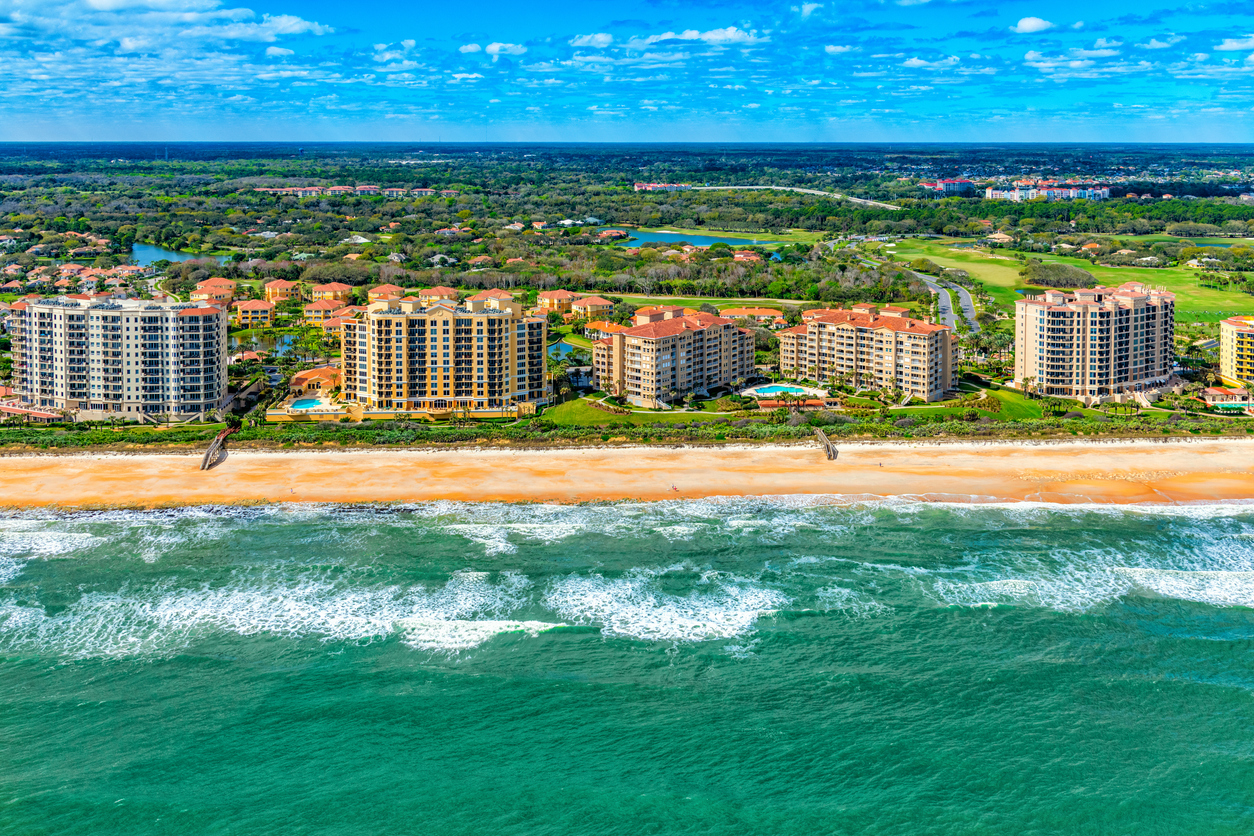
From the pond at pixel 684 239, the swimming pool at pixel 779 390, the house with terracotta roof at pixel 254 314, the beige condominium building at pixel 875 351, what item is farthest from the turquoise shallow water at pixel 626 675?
the pond at pixel 684 239

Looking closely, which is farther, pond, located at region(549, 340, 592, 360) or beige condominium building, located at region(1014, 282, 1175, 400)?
pond, located at region(549, 340, 592, 360)

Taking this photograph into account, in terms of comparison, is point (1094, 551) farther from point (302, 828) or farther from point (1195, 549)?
point (302, 828)

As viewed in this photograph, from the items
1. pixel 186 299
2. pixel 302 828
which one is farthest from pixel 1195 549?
pixel 186 299

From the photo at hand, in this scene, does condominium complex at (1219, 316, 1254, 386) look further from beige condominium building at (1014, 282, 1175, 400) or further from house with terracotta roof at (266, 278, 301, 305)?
house with terracotta roof at (266, 278, 301, 305)

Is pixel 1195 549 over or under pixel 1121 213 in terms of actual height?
under

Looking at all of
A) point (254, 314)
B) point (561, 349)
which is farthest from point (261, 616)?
point (254, 314)

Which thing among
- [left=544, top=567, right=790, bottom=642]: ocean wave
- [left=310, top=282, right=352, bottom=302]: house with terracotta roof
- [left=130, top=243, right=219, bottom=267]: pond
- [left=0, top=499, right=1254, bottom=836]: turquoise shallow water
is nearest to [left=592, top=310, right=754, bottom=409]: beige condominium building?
[left=0, top=499, right=1254, bottom=836]: turquoise shallow water
